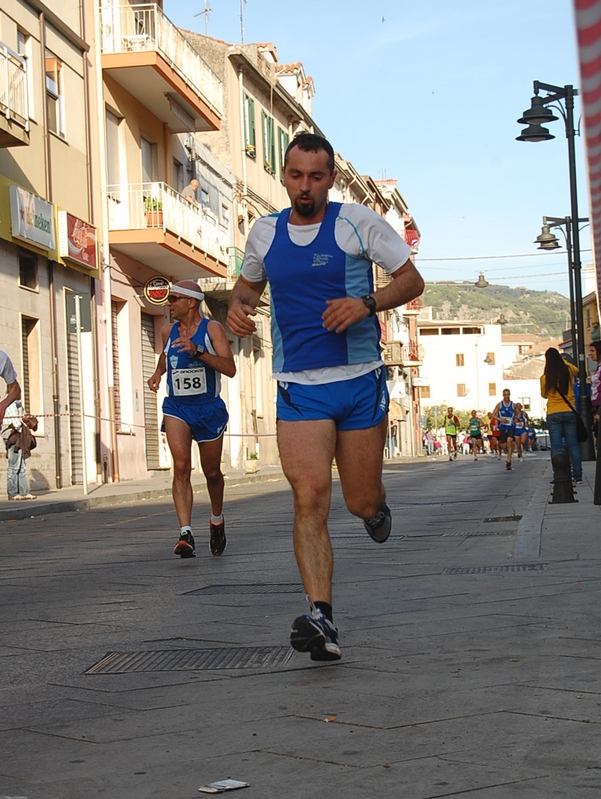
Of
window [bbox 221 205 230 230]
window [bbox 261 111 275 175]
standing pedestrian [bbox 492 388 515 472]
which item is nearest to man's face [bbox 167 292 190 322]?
standing pedestrian [bbox 492 388 515 472]

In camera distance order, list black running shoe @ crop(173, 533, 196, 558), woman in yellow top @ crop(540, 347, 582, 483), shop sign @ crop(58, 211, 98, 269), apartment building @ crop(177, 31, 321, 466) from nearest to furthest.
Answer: black running shoe @ crop(173, 533, 196, 558) < woman in yellow top @ crop(540, 347, 582, 483) < shop sign @ crop(58, 211, 98, 269) < apartment building @ crop(177, 31, 321, 466)

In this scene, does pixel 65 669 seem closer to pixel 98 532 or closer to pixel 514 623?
pixel 514 623

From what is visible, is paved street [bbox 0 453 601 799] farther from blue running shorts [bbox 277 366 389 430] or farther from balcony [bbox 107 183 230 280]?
balcony [bbox 107 183 230 280]

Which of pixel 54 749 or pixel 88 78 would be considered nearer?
pixel 54 749

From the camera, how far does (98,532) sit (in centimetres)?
1343

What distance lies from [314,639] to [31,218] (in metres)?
19.0

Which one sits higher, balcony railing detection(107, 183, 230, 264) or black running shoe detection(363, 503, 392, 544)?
balcony railing detection(107, 183, 230, 264)

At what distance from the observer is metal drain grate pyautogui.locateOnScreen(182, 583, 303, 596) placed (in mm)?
7188

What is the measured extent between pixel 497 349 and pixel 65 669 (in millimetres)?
139245

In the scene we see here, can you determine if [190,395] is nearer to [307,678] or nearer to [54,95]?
[307,678]

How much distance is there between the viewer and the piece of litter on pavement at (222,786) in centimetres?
304

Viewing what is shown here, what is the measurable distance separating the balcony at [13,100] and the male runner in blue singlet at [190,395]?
12227 millimetres

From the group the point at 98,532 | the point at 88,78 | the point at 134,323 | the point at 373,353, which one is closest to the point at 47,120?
the point at 88,78

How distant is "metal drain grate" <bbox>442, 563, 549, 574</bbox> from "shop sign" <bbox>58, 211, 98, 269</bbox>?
17.7 m
